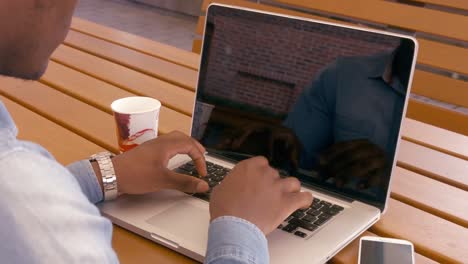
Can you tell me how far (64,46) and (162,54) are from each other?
0.93 ft

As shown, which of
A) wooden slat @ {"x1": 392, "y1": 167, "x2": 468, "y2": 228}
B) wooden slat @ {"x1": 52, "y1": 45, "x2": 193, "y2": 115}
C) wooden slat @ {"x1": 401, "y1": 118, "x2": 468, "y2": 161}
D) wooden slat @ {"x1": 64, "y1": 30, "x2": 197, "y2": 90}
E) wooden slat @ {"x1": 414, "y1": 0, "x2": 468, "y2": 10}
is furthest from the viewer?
wooden slat @ {"x1": 414, "y1": 0, "x2": 468, "y2": 10}

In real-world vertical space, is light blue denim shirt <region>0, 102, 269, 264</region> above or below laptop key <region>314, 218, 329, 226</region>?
above

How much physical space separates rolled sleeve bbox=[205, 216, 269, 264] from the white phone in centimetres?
14

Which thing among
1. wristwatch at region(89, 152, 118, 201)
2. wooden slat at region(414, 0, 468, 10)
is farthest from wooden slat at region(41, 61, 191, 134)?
wooden slat at region(414, 0, 468, 10)

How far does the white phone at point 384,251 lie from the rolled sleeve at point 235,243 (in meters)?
0.14

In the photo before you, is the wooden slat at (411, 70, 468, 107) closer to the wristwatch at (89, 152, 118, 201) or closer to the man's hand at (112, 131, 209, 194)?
the man's hand at (112, 131, 209, 194)

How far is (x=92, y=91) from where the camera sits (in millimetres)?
1241

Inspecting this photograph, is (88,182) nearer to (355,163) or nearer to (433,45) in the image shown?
(355,163)

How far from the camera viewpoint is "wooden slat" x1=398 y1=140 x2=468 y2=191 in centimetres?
94

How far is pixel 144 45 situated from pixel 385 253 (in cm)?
109

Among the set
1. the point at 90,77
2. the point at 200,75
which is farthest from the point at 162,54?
the point at 200,75

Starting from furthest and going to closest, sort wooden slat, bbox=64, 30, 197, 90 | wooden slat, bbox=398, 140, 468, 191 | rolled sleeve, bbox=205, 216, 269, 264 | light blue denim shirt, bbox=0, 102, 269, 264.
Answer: wooden slat, bbox=64, 30, 197, 90
wooden slat, bbox=398, 140, 468, 191
rolled sleeve, bbox=205, 216, 269, 264
light blue denim shirt, bbox=0, 102, 269, 264

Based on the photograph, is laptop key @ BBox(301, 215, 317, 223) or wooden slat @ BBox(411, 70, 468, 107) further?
wooden slat @ BBox(411, 70, 468, 107)

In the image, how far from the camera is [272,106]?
2.88 feet
